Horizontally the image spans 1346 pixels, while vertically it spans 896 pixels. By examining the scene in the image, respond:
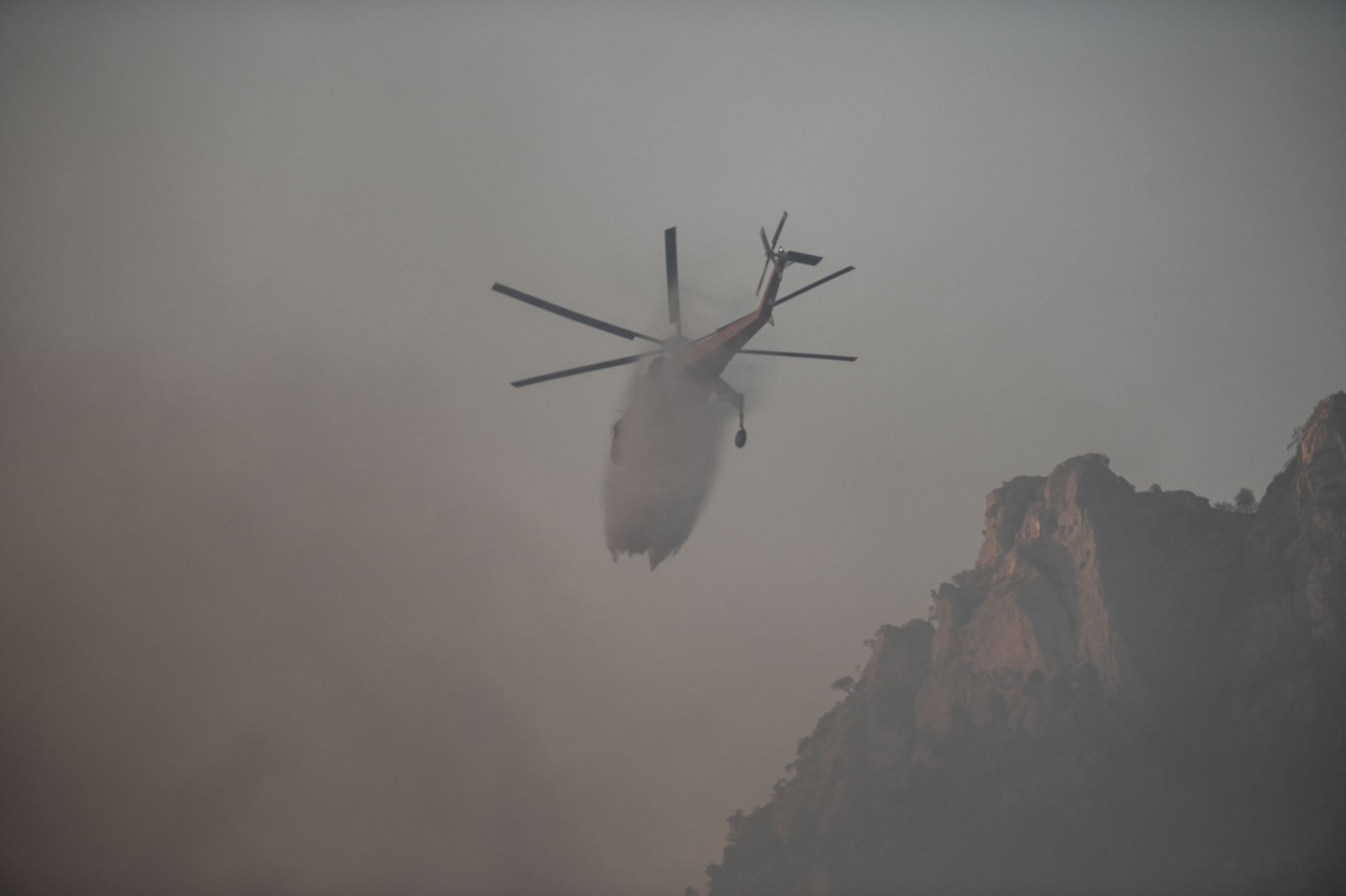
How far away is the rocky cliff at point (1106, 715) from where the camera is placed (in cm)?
8888

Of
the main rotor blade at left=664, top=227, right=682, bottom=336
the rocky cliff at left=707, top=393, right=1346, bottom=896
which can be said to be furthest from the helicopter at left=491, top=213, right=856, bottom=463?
the rocky cliff at left=707, top=393, right=1346, bottom=896

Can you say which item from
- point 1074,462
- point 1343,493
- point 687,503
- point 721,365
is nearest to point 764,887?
point 1074,462

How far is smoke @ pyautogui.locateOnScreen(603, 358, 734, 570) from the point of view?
50.6 meters

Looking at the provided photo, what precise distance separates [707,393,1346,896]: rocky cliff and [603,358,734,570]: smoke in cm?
6001

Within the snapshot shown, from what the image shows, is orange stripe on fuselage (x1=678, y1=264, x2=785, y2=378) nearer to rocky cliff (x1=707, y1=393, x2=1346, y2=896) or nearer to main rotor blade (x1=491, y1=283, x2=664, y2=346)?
main rotor blade (x1=491, y1=283, x2=664, y2=346)

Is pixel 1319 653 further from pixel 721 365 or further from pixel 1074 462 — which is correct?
pixel 721 365

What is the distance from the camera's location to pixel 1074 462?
10925 centimetres

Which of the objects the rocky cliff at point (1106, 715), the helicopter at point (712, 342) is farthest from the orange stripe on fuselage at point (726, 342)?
the rocky cliff at point (1106, 715)

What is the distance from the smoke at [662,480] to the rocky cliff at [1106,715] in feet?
197

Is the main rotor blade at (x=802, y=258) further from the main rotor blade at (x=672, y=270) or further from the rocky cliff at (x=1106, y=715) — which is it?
the rocky cliff at (x=1106, y=715)

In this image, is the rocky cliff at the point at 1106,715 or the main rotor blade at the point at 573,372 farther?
the rocky cliff at the point at 1106,715

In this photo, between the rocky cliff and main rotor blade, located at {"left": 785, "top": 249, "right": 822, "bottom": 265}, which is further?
the rocky cliff

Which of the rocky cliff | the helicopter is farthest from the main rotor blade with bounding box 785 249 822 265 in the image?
the rocky cliff

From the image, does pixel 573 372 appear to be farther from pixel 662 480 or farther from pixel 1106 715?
pixel 1106 715
